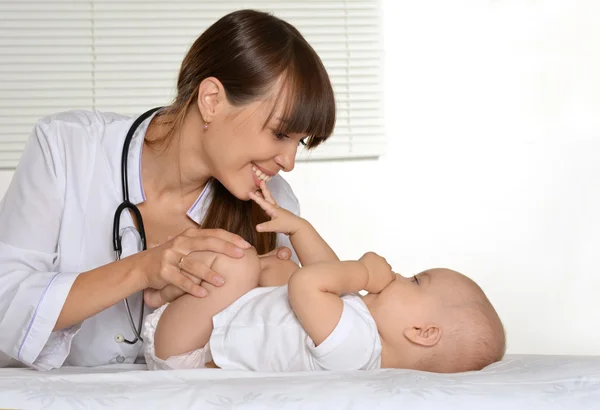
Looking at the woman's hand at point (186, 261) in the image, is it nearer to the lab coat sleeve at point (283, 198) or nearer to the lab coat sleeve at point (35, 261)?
the lab coat sleeve at point (35, 261)

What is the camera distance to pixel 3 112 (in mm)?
3660

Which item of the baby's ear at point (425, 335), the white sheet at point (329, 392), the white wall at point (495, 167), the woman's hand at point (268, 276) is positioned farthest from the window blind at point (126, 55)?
the white sheet at point (329, 392)

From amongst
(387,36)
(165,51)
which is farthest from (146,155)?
(387,36)

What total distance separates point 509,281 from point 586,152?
694 millimetres

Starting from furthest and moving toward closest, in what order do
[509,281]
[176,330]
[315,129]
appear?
[509,281] < [315,129] < [176,330]

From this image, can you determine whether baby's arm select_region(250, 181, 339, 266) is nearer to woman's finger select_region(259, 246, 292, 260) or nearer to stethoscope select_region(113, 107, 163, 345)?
woman's finger select_region(259, 246, 292, 260)

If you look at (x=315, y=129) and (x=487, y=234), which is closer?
(x=315, y=129)

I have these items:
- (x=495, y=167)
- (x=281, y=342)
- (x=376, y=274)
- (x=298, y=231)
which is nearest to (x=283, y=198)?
(x=298, y=231)

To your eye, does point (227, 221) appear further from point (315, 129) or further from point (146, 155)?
point (315, 129)

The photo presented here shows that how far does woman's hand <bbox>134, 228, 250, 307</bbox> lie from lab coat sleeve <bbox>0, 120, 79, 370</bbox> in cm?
17

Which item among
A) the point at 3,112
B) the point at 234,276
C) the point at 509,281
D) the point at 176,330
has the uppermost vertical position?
the point at 3,112

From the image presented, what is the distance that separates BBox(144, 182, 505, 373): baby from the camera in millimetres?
1583

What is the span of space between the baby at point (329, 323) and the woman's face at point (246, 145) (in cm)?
25

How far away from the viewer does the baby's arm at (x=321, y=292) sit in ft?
5.12
